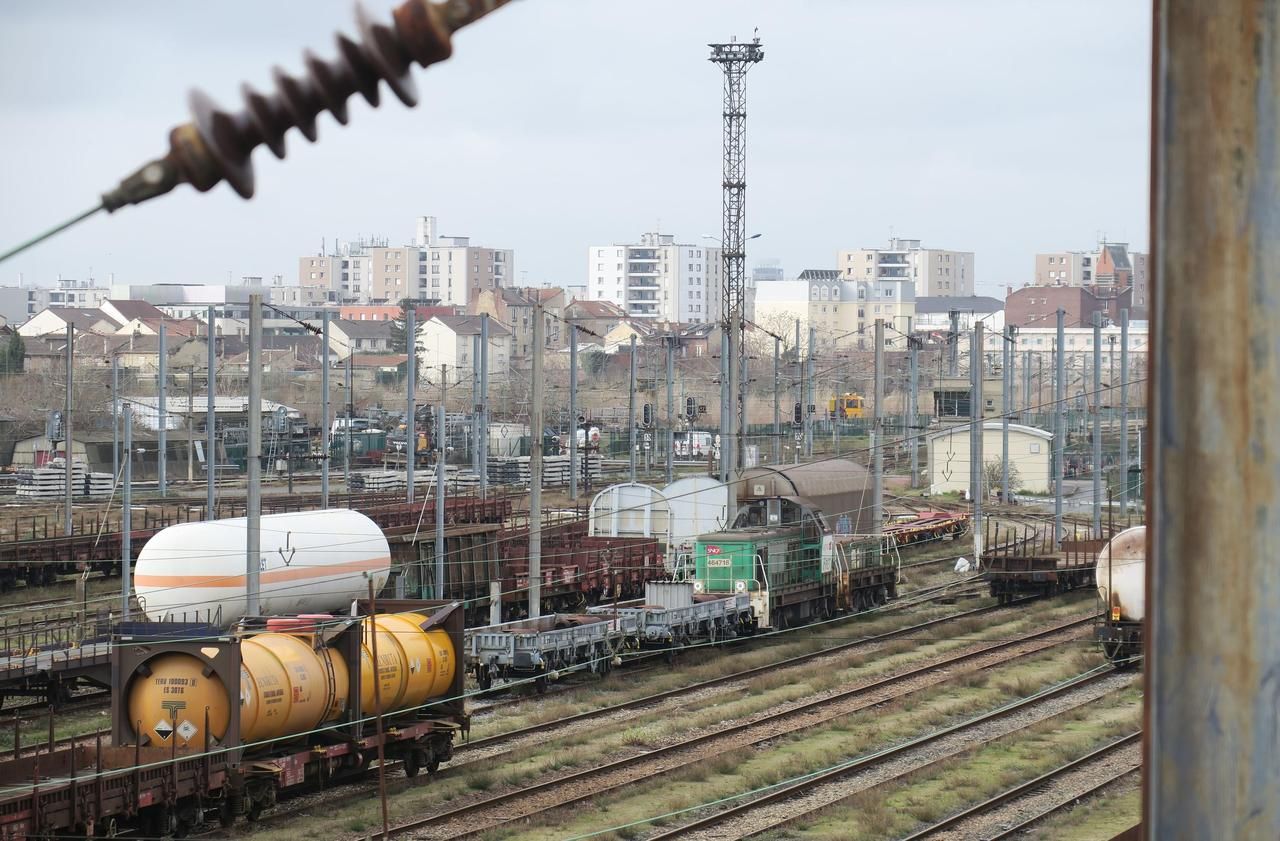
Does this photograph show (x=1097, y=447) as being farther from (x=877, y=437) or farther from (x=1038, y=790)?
(x=1038, y=790)

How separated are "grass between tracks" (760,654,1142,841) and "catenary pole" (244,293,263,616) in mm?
11016

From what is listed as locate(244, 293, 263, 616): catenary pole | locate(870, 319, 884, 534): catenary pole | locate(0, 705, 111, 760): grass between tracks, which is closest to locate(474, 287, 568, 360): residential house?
locate(870, 319, 884, 534): catenary pole

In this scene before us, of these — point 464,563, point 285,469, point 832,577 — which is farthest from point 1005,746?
point 285,469

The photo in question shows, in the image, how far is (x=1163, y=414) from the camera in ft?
8.66

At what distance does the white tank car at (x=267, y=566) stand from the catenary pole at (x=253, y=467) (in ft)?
1.45

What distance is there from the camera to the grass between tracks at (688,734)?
20312mm

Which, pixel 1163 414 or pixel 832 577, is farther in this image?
pixel 832 577

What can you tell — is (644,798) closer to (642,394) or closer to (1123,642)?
(1123,642)

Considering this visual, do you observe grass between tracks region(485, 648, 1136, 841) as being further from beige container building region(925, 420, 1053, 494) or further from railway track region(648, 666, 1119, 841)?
beige container building region(925, 420, 1053, 494)

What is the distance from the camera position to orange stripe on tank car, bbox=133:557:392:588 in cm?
2903

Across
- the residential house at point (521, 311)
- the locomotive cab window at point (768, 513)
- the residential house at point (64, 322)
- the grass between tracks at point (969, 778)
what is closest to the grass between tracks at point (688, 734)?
the grass between tracks at point (969, 778)

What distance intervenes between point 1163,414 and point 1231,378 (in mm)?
128

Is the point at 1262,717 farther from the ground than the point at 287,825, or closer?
farther from the ground

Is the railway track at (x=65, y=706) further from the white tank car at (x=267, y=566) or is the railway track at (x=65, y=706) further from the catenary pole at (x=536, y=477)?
the catenary pole at (x=536, y=477)
